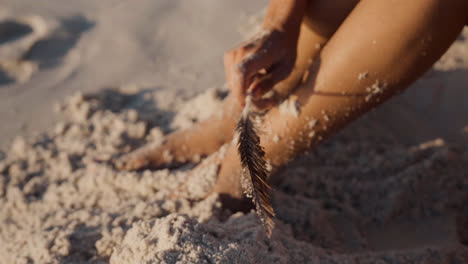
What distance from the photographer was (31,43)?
2209 millimetres

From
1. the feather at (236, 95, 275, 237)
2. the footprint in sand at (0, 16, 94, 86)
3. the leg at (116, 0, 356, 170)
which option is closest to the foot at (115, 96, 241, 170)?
the leg at (116, 0, 356, 170)

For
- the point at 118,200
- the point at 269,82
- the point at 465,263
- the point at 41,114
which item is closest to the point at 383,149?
the point at 465,263

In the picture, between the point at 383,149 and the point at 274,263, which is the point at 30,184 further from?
the point at 383,149

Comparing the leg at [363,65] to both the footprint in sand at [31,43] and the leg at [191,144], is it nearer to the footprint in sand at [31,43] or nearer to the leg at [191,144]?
the leg at [191,144]

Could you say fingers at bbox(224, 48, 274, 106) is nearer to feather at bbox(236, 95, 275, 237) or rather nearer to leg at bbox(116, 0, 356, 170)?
feather at bbox(236, 95, 275, 237)

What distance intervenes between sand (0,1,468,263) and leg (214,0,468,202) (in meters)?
0.09

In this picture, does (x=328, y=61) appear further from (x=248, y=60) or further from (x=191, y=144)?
(x=191, y=144)

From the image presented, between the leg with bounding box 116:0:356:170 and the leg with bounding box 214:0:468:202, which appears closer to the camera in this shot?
the leg with bounding box 214:0:468:202

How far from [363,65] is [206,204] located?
641 millimetres

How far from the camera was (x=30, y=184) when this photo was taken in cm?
150

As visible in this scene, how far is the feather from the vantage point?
2.44 ft

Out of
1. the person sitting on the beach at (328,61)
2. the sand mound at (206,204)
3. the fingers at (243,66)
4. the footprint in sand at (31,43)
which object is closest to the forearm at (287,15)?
the person sitting on the beach at (328,61)

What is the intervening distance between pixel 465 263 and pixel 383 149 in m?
0.60

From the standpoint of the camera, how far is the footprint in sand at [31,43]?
6.97ft
